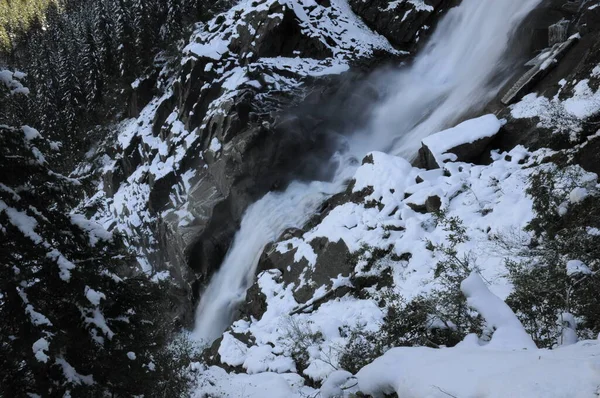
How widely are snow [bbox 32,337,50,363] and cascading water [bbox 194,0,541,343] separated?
1325cm

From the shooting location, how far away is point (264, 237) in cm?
1905

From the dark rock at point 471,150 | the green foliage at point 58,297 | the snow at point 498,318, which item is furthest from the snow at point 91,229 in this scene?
the dark rock at point 471,150

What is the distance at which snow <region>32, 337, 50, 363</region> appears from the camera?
5027 millimetres

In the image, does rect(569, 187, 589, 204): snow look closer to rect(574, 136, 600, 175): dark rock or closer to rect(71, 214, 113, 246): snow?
rect(574, 136, 600, 175): dark rock

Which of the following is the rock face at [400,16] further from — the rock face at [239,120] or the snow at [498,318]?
the snow at [498,318]

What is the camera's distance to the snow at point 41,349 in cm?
503

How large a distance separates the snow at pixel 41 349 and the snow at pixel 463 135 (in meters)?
10.6

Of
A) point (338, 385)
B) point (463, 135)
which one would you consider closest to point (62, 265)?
point (338, 385)

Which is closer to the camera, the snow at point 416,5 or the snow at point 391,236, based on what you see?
the snow at point 391,236

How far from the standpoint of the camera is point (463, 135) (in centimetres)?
1216

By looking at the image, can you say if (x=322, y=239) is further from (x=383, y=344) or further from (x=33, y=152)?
(x=33, y=152)

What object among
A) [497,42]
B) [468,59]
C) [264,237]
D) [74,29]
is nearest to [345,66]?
[468,59]

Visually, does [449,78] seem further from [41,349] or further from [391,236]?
[41,349]

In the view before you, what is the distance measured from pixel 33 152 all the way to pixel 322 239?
9144mm
